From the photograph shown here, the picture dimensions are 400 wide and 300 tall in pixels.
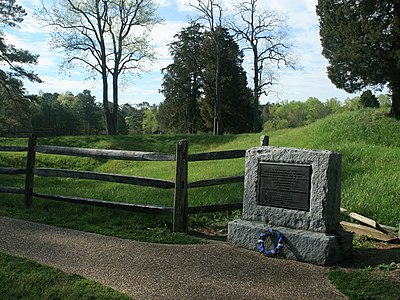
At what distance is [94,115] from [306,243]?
247 ft

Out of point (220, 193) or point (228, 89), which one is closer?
point (220, 193)

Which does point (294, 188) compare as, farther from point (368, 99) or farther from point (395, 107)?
point (368, 99)

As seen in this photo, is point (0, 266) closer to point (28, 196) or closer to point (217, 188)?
point (28, 196)

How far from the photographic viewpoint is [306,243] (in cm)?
580

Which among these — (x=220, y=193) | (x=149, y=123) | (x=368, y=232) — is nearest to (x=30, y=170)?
(x=220, y=193)

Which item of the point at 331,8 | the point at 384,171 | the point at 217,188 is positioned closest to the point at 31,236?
the point at 217,188

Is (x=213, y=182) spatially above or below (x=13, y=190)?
above

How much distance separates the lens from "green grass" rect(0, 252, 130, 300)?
4.17 metres

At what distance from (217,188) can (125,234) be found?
16.3 ft

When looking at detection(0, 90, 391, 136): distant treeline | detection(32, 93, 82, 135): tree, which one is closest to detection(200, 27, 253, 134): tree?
detection(0, 90, 391, 136): distant treeline

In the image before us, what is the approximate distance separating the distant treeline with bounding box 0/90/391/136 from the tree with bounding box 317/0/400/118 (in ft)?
38.5

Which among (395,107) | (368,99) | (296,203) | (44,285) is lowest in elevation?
(44,285)

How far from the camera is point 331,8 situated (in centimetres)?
2434

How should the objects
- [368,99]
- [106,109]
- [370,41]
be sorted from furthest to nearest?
[106,109], [368,99], [370,41]
